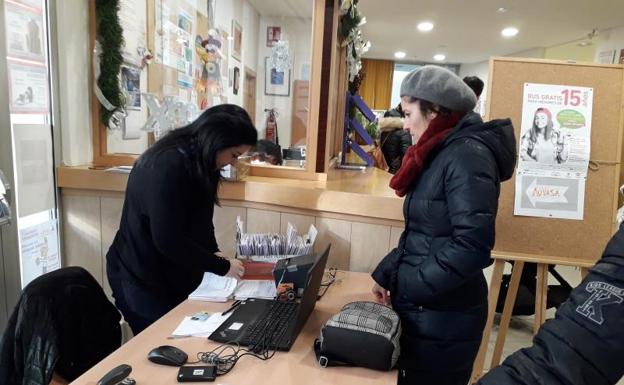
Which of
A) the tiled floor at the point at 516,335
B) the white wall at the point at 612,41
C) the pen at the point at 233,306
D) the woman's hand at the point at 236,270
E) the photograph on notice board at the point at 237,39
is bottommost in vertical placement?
the tiled floor at the point at 516,335

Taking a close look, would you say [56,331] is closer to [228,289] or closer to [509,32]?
[228,289]

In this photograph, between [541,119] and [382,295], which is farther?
[541,119]

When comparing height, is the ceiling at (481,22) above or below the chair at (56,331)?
above

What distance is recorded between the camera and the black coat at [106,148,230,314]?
1.38 meters

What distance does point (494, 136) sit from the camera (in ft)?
4.14

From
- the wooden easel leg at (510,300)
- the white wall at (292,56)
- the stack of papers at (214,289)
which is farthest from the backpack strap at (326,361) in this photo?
the white wall at (292,56)

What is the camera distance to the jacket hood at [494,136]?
1.25m

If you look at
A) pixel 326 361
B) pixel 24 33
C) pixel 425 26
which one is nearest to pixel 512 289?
pixel 326 361

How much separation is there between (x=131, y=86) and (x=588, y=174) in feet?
7.72

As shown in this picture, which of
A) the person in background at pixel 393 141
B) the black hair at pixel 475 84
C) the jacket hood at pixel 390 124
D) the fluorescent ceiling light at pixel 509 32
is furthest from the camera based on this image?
the fluorescent ceiling light at pixel 509 32

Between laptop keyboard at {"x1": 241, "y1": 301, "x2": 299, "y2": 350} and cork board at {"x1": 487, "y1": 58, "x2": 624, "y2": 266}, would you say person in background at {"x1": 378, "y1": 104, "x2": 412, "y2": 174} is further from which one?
laptop keyboard at {"x1": 241, "y1": 301, "x2": 299, "y2": 350}

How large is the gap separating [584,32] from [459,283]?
6.66 metres

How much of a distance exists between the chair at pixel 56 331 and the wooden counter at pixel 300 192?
2.71 ft

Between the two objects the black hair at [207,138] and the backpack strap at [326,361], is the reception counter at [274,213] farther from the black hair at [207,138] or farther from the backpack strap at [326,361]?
the backpack strap at [326,361]
